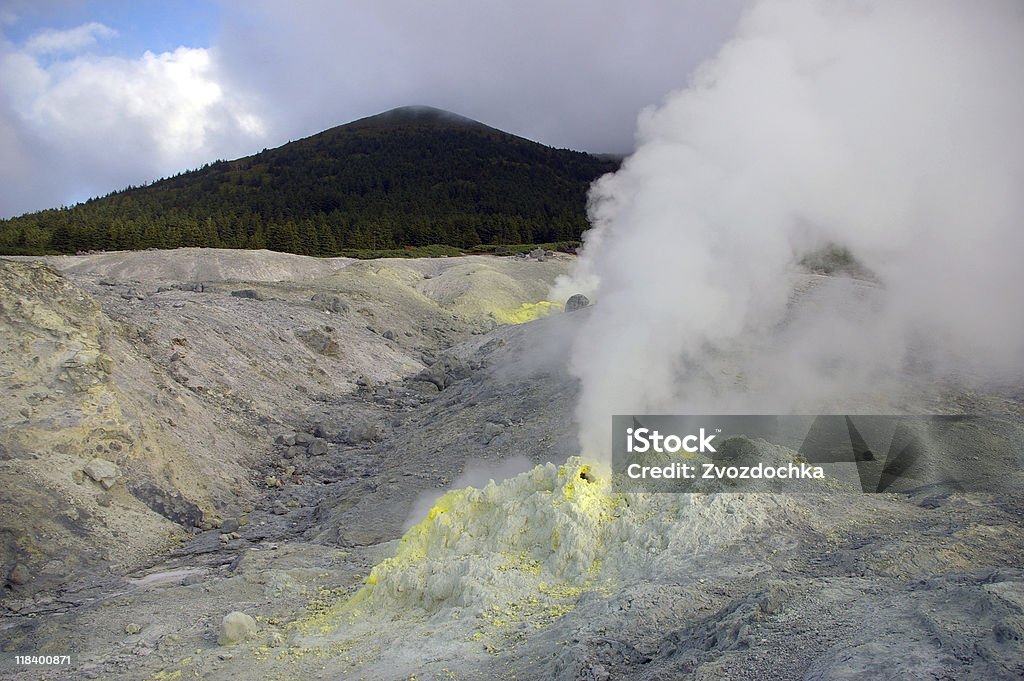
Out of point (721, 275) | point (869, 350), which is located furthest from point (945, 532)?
point (869, 350)

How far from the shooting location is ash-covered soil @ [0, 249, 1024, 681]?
487cm

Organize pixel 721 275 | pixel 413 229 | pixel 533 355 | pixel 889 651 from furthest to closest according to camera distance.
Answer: pixel 413 229 < pixel 533 355 < pixel 721 275 < pixel 889 651

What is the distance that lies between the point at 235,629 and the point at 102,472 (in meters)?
4.74

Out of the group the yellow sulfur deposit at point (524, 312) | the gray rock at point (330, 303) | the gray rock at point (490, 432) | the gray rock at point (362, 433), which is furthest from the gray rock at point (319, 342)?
the yellow sulfur deposit at point (524, 312)

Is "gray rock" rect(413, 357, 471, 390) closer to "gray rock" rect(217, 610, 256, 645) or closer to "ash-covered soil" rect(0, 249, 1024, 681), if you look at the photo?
"ash-covered soil" rect(0, 249, 1024, 681)

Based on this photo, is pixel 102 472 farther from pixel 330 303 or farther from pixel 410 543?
pixel 330 303

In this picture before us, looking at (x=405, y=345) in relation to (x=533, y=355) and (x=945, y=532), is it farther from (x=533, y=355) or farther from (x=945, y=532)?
(x=945, y=532)

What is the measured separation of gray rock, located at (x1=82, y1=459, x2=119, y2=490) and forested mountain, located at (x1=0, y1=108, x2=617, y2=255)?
43277 mm

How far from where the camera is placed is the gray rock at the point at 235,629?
6469 mm

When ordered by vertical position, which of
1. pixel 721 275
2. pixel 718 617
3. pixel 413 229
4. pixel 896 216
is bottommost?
pixel 718 617

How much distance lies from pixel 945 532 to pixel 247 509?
951 centimetres

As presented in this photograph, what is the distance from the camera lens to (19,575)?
26.8 ft

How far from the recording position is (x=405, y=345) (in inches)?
927

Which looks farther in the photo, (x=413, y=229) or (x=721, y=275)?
(x=413, y=229)
